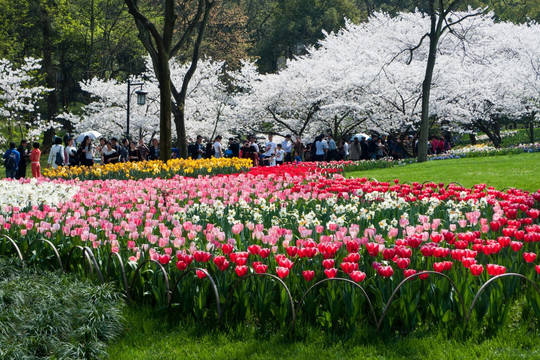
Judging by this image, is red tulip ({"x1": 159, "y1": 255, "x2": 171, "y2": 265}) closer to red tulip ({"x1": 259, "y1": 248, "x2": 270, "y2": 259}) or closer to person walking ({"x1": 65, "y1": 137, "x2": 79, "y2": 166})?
red tulip ({"x1": 259, "y1": 248, "x2": 270, "y2": 259})

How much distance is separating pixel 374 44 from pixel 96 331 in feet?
109

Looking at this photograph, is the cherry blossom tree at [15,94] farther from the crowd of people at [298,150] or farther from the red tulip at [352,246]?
the red tulip at [352,246]

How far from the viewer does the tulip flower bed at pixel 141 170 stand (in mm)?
14312

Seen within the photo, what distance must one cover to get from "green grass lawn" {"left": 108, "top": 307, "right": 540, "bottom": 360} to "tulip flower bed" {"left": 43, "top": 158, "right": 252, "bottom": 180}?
994 centimetres

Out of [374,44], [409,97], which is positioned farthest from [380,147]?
[374,44]

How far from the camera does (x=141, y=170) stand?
1471 cm

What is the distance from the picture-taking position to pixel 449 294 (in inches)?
170

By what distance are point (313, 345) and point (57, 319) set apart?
1709mm

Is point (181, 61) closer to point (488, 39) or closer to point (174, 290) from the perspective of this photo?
point (488, 39)

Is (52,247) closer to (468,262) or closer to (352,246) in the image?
(352,246)

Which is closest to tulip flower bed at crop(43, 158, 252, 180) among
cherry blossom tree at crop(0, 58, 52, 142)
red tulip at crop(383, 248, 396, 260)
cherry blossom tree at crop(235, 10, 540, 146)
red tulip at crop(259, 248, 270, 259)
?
red tulip at crop(259, 248, 270, 259)

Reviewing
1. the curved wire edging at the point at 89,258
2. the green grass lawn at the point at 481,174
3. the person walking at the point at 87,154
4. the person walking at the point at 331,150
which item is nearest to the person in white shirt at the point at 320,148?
the person walking at the point at 331,150

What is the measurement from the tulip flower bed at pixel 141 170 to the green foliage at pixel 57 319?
9.12 metres

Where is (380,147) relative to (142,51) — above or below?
below
